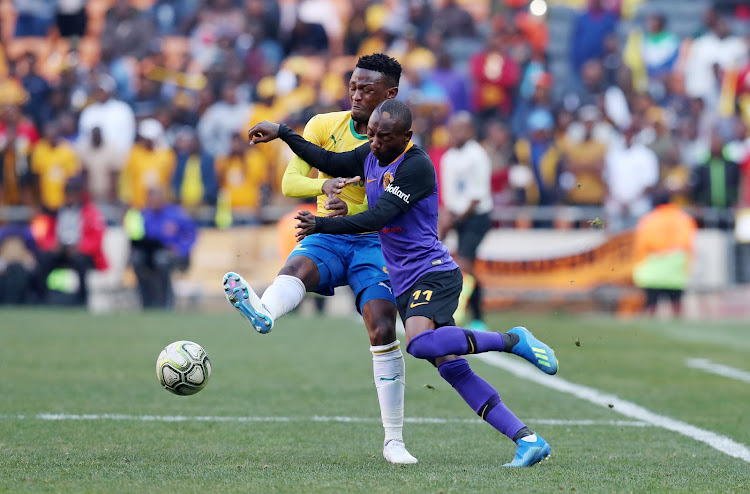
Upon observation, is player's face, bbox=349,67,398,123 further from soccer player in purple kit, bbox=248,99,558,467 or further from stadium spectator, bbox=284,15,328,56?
stadium spectator, bbox=284,15,328,56

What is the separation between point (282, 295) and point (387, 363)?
2.14 ft

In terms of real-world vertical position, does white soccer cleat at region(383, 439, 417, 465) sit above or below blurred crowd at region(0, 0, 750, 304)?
below

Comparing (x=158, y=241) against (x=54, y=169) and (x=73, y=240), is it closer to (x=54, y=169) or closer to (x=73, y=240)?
(x=73, y=240)

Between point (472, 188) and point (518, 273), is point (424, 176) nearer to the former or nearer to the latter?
point (472, 188)

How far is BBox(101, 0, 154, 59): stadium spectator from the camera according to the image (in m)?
21.2

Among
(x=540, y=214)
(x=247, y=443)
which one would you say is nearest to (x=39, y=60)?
(x=540, y=214)

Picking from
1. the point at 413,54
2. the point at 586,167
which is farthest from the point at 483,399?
the point at 413,54

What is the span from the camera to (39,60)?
21672 mm

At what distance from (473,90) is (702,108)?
373cm

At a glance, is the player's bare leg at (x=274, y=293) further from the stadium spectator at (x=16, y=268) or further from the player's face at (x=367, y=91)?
the stadium spectator at (x=16, y=268)

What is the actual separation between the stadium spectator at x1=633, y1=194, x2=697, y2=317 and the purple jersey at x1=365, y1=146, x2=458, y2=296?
1102cm

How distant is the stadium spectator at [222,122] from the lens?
1881 cm

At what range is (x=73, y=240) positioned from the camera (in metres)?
16.8

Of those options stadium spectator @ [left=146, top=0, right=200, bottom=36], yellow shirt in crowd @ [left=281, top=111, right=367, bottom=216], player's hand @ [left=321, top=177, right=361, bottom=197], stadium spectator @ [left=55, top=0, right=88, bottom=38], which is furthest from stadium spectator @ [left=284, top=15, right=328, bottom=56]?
player's hand @ [left=321, top=177, right=361, bottom=197]
